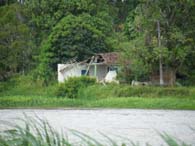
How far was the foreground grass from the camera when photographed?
22.3 m

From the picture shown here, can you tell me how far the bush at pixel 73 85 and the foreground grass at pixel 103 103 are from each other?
146 centimetres

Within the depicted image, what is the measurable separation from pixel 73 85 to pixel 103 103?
303 centimetres

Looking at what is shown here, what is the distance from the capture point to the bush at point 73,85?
1009 inches

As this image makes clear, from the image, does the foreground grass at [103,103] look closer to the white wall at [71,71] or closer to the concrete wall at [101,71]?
the white wall at [71,71]

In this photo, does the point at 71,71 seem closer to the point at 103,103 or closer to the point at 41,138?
Result: the point at 103,103

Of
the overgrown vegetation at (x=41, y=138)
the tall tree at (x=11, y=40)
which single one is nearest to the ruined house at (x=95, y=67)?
the tall tree at (x=11, y=40)

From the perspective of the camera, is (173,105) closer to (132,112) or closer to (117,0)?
(132,112)

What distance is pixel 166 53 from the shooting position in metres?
25.4

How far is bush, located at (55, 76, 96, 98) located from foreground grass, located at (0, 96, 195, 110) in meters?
1.46

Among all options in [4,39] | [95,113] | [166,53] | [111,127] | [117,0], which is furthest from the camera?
[117,0]

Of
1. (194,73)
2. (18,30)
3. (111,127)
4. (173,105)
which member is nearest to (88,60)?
(18,30)

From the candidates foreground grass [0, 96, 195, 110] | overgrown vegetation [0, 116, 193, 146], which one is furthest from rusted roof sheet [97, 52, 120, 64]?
overgrown vegetation [0, 116, 193, 146]

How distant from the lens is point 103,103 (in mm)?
23141

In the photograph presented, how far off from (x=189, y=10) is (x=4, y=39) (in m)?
11.1
